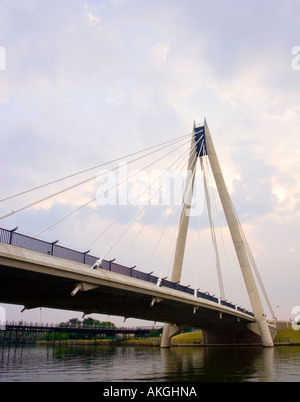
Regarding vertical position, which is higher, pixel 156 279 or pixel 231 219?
pixel 231 219

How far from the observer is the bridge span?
19.2 meters

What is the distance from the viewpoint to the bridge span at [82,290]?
19250 millimetres

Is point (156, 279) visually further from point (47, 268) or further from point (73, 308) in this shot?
point (47, 268)

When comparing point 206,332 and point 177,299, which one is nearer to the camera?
point 177,299

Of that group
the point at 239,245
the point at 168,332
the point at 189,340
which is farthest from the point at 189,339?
the point at 239,245

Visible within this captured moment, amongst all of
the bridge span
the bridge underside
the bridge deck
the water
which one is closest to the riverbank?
the bridge span

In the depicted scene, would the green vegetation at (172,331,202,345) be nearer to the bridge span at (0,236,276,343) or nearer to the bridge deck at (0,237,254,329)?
the bridge span at (0,236,276,343)

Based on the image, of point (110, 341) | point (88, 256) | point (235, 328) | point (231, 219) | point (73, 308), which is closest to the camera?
point (88, 256)

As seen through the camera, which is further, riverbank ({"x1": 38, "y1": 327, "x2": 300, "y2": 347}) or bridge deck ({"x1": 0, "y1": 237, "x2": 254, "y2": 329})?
riverbank ({"x1": 38, "y1": 327, "x2": 300, "y2": 347})

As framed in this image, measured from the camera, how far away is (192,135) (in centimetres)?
5284

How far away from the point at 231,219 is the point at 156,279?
2032 cm

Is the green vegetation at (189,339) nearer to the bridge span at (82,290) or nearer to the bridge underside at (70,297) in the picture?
the bridge span at (82,290)

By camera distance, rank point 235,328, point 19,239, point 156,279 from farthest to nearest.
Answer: point 235,328 → point 156,279 → point 19,239
